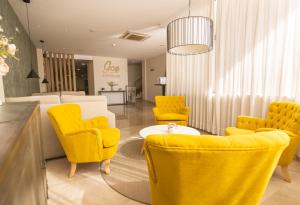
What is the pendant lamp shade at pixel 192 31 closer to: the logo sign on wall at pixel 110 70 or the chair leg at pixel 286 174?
the chair leg at pixel 286 174

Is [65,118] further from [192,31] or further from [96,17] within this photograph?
[96,17]

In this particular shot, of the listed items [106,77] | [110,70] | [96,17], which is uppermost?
[96,17]

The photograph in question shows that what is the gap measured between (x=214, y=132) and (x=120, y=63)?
23.7 ft

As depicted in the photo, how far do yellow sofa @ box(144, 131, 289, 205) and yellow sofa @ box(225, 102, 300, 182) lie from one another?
1.39 m

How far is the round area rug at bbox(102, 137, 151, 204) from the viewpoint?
1.73 meters

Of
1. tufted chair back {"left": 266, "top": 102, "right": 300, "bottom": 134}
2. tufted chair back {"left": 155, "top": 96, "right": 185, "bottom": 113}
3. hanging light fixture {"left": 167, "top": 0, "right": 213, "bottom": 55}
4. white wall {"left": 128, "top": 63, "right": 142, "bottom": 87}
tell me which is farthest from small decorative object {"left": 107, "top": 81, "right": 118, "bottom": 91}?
tufted chair back {"left": 266, "top": 102, "right": 300, "bottom": 134}

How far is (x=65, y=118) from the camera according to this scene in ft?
7.06

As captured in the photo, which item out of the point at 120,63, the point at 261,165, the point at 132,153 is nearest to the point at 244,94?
the point at 132,153

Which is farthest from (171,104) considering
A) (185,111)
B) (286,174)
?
(286,174)

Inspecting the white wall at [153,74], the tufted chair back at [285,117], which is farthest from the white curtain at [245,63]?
the white wall at [153,74]

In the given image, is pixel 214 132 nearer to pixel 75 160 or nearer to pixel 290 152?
pixel 290 152

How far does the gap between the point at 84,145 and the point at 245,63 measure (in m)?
2.95

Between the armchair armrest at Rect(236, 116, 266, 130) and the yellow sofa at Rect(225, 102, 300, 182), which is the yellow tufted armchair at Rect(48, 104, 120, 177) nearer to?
the yellow sofa at Rect(225, 102, 300, 182)

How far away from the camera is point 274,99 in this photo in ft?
8.32
